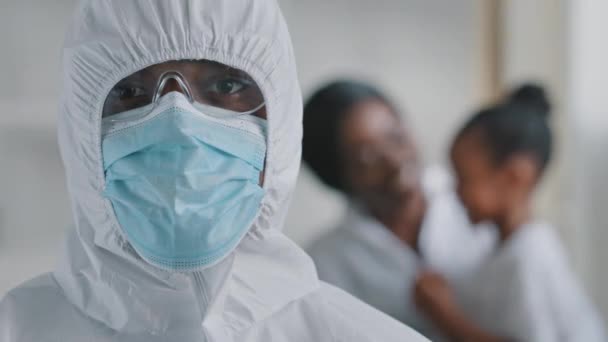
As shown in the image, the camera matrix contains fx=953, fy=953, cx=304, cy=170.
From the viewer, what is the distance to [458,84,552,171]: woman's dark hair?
2316 mm

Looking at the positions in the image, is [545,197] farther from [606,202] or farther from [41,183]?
[41,183]

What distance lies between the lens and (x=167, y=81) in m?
1.15

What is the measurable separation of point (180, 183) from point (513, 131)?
142cm

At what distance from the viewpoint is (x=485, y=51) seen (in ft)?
12.1

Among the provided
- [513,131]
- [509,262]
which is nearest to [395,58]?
[513,131]

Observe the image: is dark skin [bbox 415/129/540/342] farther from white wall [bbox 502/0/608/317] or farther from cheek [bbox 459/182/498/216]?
white wall [bbox 502/0/608/317]

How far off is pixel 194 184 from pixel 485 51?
9.06 ft

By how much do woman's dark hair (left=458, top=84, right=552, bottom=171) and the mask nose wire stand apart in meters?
1.30

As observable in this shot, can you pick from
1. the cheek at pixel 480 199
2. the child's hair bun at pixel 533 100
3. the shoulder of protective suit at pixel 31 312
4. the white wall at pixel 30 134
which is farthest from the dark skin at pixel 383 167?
the shoulder of protective suit at pixel 31 312

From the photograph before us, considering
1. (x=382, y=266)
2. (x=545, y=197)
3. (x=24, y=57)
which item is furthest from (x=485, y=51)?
(x=24, y=57)

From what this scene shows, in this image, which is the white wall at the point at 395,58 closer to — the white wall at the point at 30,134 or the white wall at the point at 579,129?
the white wall at the point at 579,129

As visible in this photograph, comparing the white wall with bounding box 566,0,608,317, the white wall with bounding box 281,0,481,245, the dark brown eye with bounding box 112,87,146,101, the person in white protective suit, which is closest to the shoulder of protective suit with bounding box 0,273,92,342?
the person in white protective suit

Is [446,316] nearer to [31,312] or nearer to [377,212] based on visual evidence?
[377,212]

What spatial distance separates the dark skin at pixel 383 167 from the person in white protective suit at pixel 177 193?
1034 millimetres
